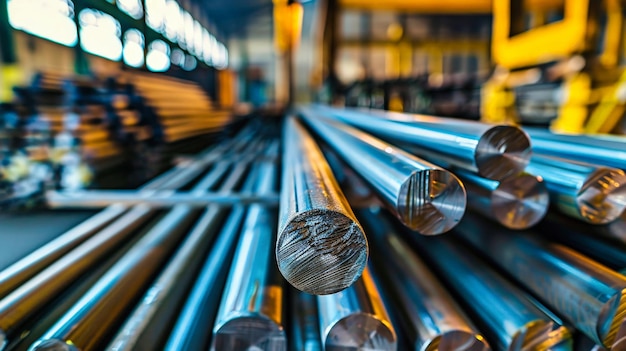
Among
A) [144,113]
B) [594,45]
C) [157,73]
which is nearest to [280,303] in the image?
[594,45]

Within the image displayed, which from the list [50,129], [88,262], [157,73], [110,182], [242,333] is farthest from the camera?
[157,73]

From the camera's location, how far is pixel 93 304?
63 centimetres

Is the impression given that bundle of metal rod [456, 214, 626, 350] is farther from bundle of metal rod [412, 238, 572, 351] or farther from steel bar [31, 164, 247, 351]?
steel bar [31, 164, 247, 351]

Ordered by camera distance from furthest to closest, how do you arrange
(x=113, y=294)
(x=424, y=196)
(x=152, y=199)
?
(x=152, y=199), (x=113, y=294), (x=424, y=196)

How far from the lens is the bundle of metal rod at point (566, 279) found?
1.76 ft

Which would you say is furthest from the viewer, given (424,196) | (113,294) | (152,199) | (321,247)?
(152,199)

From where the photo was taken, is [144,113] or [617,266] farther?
[144,113]

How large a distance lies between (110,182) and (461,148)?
5.92 feet

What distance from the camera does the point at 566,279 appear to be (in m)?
0.60

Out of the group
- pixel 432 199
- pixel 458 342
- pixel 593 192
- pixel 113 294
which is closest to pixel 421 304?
pixel 458 342

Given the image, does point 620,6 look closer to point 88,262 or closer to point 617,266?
point 617,266

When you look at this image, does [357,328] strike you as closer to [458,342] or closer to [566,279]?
[458,342]

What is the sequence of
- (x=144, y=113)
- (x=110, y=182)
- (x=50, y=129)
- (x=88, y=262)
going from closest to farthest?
1. (x=88, y=262)
2. (x=110, y=182)
3. (x=50, y=129)
4. (x=144, y=113)

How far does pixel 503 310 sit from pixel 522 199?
184 millimetres
